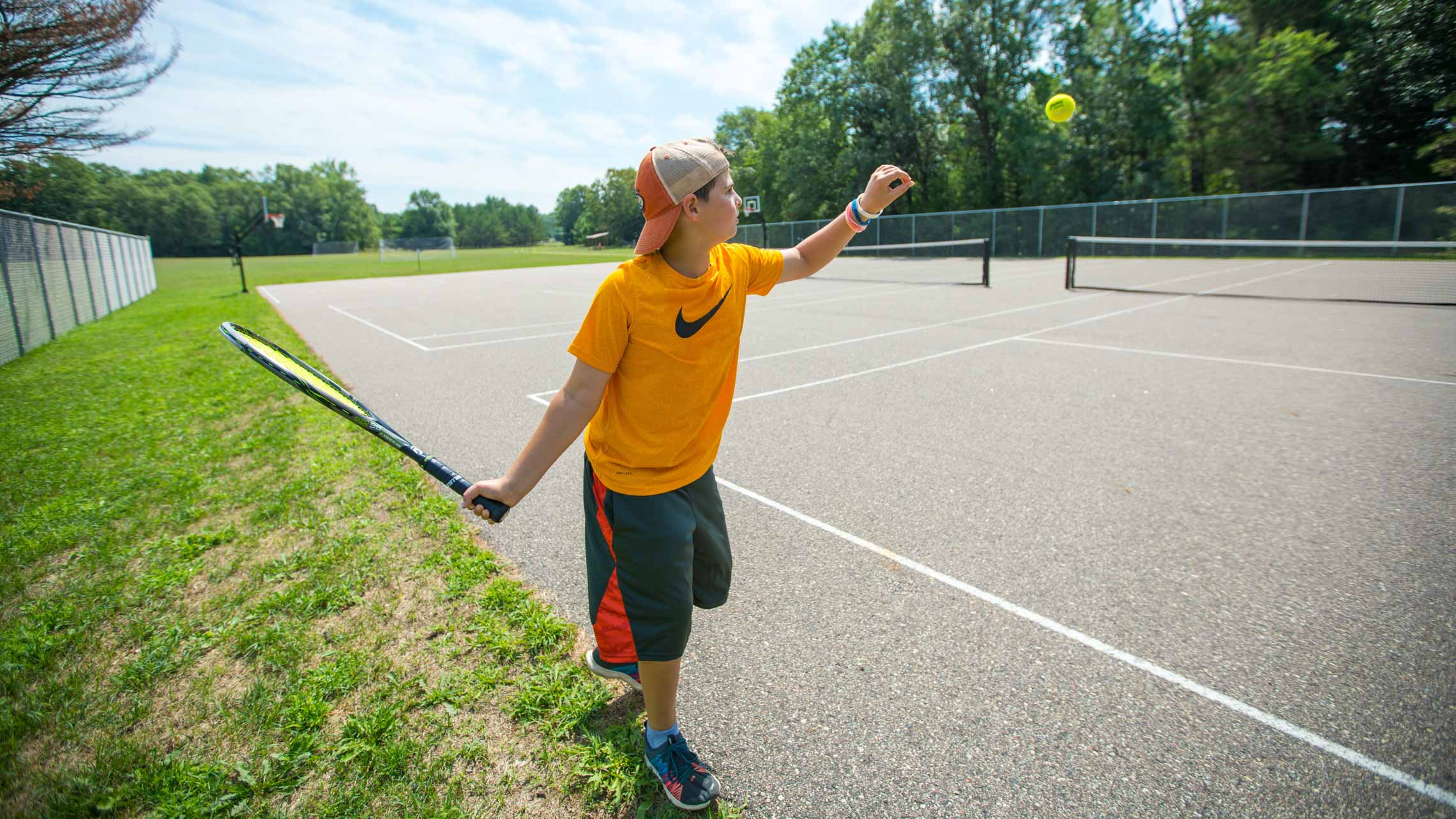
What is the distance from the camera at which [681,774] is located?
2.22 meters

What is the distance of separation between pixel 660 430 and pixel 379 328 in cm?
1465

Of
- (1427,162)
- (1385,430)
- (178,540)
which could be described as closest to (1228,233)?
(1427,162)

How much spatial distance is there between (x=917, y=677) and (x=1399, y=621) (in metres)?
2.23

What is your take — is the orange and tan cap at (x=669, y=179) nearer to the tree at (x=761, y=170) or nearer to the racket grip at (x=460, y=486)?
the racket grip at (x=460, y=486)

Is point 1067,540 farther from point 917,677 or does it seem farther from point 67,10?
point 67,10

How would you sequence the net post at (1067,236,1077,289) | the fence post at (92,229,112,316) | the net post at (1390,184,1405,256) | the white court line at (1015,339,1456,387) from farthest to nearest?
the net post at (1390,184,1405,256) → the fence post at (92,229,112,316) → the net post at (1067,236,1077,289) → the white court line at (1015,339,1456,387)

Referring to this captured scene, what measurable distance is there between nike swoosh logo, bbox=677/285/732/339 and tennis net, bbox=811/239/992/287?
13.1m

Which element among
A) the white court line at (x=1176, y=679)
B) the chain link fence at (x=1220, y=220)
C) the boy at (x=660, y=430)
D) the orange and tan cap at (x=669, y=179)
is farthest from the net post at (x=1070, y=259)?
the orange and tan cap at (x=669, y=179)

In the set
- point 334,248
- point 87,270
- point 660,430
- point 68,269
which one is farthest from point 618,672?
point 334,248

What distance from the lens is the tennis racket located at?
232 centimetres

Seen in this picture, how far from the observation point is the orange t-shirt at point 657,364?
194 centimetres

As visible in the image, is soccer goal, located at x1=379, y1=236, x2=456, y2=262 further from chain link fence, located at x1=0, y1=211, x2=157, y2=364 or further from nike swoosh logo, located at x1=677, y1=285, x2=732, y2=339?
nike swoosh logo, located at x1=677, y1=285, x2=732, y2=339

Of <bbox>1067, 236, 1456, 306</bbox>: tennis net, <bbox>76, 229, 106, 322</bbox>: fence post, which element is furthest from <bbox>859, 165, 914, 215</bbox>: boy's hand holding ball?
<bbox>76, 229, 106, 322</bbox>: fence post

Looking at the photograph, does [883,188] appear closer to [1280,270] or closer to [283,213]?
[1280,270]
